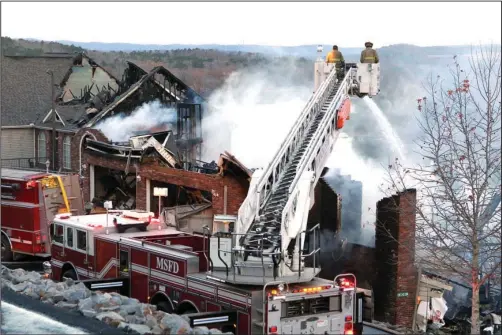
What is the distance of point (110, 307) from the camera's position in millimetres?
12266

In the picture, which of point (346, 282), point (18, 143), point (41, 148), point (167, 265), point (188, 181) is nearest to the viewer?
point (346, 282)

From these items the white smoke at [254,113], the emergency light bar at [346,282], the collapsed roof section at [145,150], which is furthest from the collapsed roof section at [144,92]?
the emergency light bar at [346,282]

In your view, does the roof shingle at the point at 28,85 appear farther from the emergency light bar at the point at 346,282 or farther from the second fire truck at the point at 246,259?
the emergency light bar at the point at 346,282

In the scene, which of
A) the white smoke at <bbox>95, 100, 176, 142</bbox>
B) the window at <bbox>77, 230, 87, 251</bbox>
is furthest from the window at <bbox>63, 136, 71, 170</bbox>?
the window at <bbox>77, 230, 87, 251</bbox>

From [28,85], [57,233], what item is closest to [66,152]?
[28,85]

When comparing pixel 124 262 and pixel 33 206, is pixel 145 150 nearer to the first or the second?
pixel 33 206

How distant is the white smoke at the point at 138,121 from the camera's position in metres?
31.0

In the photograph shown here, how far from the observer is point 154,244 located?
14453 millimetres

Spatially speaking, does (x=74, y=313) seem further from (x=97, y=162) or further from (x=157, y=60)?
(x=157, y=60)

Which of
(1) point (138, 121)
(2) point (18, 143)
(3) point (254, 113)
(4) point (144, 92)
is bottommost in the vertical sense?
(2) point (18, 143)

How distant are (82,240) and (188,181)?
20.6 ft

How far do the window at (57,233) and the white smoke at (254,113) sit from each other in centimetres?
1046

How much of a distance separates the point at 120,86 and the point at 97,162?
892 centimetres

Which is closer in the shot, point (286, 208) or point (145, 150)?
point (286, 208)
